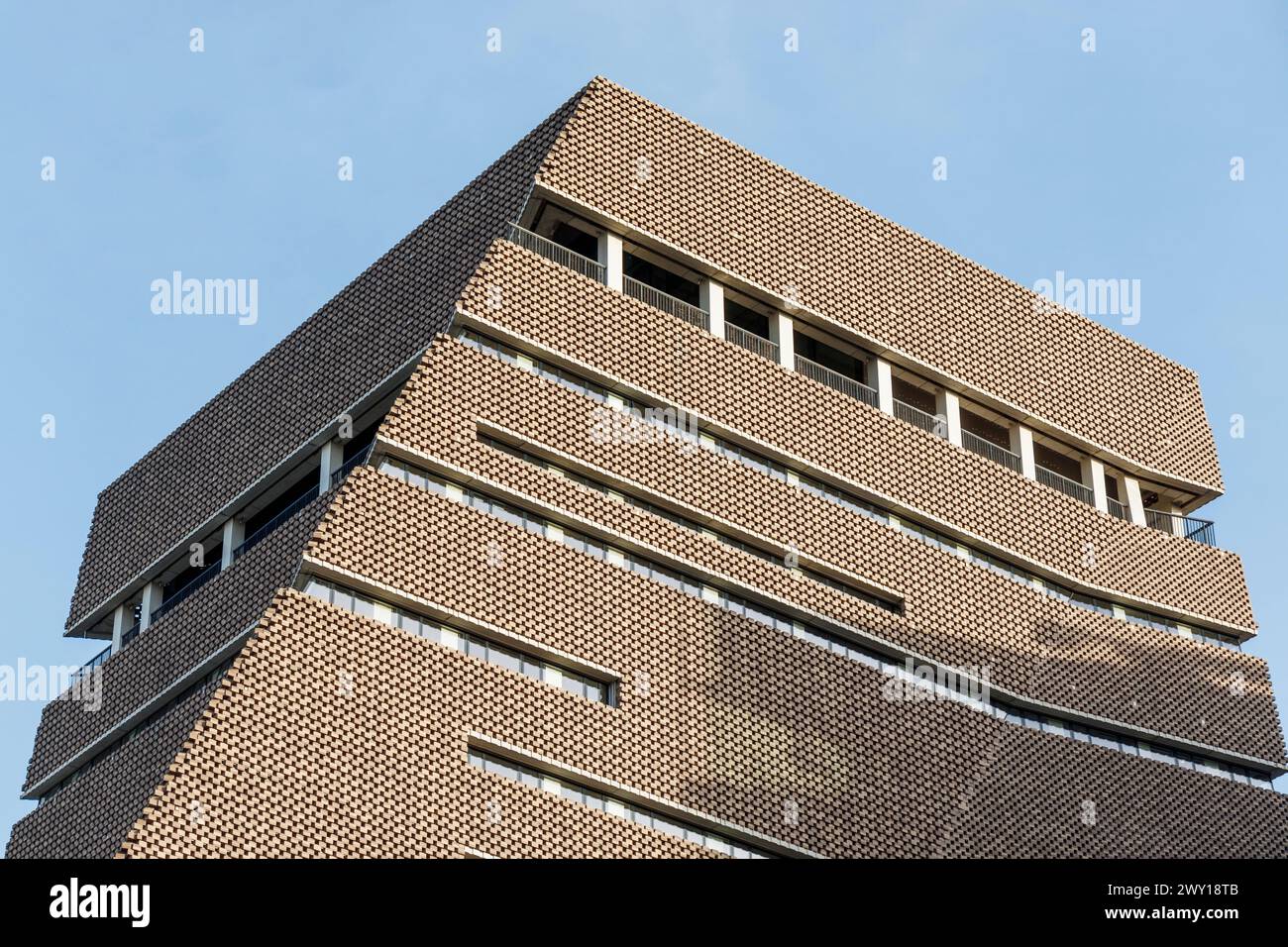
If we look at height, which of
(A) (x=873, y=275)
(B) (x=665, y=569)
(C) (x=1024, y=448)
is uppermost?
(A) (x=873, y=275)

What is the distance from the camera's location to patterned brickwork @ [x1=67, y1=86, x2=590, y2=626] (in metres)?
71.4

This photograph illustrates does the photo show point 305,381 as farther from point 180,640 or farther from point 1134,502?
point 1134,502

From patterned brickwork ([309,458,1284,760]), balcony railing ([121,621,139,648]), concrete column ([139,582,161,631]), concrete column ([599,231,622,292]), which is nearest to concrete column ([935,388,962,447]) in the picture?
patterned brickwork ([309,458,1284,760])

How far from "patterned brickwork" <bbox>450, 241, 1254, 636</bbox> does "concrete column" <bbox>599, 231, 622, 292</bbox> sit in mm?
1244

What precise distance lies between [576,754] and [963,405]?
25704 millimetres

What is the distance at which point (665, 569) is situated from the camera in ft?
220

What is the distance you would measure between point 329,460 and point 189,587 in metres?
6.72

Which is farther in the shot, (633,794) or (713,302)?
(713,302)

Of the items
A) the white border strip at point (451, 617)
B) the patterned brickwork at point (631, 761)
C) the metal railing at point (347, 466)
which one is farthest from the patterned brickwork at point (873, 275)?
the white border strip at point (451, 617)

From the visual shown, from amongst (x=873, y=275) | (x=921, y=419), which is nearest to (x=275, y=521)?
(x=873, y=275)

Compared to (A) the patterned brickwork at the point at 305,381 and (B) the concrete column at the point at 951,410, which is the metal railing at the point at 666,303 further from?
(B) the concrete column at the point at 951,410

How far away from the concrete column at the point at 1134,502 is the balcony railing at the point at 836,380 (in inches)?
514
